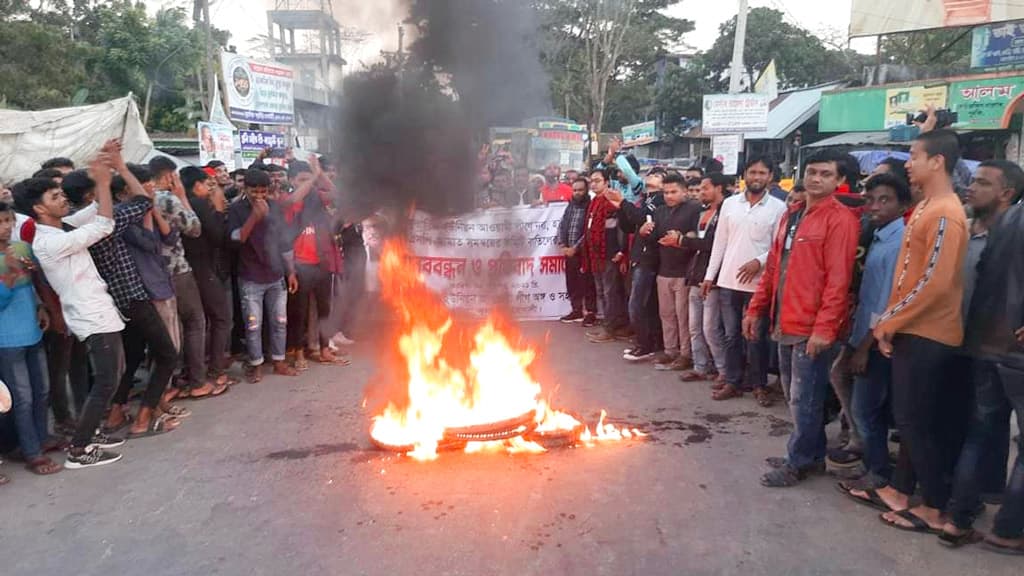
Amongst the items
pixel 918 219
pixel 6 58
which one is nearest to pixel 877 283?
pixel 918 219

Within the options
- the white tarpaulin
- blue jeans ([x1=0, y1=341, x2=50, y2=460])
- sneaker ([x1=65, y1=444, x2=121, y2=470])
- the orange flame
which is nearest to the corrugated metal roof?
the white tarpaulin

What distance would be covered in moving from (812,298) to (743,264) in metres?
1.75

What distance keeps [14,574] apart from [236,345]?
3912 mm

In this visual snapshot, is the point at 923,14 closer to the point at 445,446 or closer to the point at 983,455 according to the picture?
the point at 983,455

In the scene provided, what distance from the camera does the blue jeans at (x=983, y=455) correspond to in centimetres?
332

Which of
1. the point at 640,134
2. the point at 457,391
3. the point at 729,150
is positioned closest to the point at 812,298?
the point at 457,391

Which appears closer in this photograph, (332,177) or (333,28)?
(333,28)

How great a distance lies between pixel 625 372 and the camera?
22.0 ft

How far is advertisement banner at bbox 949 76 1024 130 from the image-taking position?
16328 millimetres

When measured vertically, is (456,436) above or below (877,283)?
below

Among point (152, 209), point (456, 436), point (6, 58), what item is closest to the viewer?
point (456, 436)

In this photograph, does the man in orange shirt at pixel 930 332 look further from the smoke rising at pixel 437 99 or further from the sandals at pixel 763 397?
the smoke rising at pixel 437 99

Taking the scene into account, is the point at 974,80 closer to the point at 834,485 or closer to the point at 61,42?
the point at 834,485

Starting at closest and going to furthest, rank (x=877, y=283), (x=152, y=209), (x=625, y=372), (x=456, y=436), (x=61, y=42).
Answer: (x=877, y=283), (x=456, y=436), (x=152, y=209), (x=625, y=372), (x=61, y=42)
